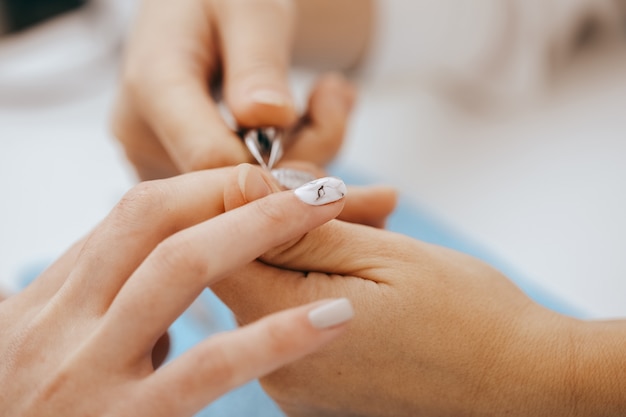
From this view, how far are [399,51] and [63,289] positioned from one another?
849 mm

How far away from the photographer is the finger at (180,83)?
0.63 meters

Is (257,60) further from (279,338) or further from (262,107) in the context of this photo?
(279,338)

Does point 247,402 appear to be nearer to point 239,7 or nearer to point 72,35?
point 239,7

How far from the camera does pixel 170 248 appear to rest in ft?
1.42

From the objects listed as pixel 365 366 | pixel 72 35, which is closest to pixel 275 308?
pixel 365 366

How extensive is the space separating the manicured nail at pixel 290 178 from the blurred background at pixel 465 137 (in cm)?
38

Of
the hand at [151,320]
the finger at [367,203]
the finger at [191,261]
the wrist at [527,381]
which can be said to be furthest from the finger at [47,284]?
the wrist at [527,381]

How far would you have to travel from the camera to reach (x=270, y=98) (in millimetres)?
647

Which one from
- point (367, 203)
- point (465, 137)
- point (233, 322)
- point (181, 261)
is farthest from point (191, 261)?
point (465, 137)

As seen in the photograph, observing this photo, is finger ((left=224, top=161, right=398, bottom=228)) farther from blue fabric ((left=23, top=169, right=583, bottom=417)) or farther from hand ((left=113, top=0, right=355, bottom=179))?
blue fabric ((left=23, top=169, right=583, bottom=417))

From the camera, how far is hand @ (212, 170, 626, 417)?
484 millimetres

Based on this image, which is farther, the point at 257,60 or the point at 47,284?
the point at 257,60

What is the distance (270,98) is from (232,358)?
1.08 feet

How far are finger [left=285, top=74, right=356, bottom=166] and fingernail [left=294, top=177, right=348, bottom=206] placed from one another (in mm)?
270
